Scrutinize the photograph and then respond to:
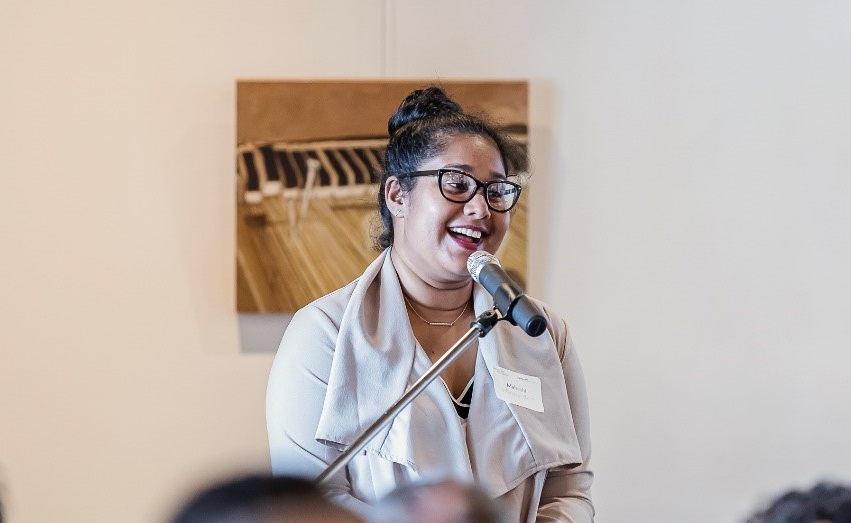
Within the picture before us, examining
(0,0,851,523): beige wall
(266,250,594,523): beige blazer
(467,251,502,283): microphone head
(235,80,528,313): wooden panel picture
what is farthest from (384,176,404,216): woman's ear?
(0,0,851,523): beige wall

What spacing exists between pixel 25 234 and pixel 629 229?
75.2 inches

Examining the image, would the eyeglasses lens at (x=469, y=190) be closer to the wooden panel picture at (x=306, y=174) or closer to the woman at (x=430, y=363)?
the woman at (x=430, y=363)

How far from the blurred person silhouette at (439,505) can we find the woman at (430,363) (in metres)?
0.75

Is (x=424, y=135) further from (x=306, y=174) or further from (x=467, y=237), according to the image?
(x=306, y=174)

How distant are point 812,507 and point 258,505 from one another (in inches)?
23.4

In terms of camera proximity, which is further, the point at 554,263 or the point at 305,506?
the point at 554,263

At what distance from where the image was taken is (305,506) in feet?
2.76

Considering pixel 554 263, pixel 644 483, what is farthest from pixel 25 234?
pixel 644 483

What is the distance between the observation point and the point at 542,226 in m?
3.12

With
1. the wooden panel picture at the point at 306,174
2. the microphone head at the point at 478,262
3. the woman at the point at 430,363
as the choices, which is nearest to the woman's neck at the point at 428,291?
the woman at the point at 430,363

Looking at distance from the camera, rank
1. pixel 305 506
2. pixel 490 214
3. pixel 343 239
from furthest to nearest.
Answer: pixel 343 239, pixel 490 214, pixel 305 506

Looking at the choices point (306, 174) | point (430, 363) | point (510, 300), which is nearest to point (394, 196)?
point (430, 363)

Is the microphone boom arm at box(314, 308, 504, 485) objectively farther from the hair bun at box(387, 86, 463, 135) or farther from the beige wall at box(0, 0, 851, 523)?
the beige wall at box(0, 0, 851, 523)

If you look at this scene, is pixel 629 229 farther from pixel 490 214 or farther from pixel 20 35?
pixel 20 35
